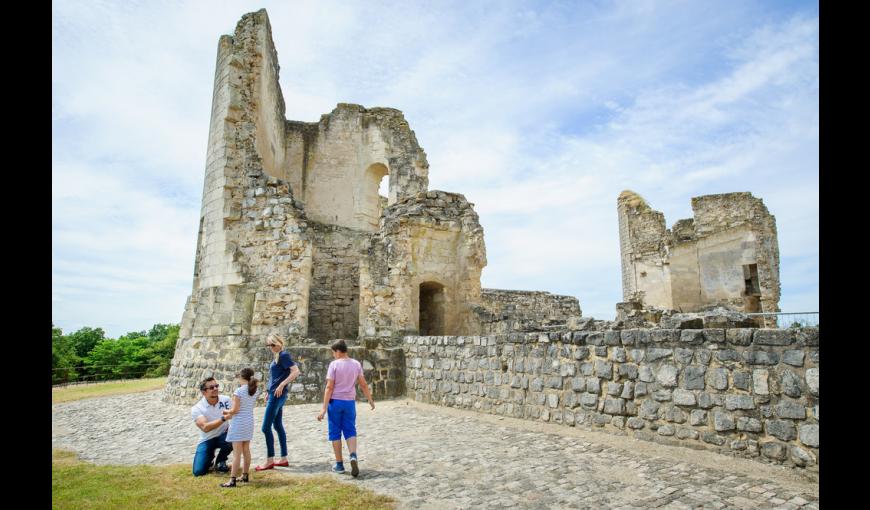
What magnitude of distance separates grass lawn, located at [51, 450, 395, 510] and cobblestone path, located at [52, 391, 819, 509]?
1.11ft

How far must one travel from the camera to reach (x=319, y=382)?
450 inches

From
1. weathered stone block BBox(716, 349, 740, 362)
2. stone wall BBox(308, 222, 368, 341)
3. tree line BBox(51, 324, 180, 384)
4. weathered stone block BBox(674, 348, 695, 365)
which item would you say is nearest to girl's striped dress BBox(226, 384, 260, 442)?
weathered stone block BBox(674, 348, 695, 365)

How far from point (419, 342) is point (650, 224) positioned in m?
15.0

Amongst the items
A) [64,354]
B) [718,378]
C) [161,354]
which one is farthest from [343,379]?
[64,354]

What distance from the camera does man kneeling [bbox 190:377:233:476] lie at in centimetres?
583

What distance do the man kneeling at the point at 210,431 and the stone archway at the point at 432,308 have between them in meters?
9.41

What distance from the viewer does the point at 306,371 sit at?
37.5 feet

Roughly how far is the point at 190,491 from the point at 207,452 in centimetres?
79

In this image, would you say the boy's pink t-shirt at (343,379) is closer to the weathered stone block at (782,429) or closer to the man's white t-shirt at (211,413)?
the man's white t-shirt at (211,413)

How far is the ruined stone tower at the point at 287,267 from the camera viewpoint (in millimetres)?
12820

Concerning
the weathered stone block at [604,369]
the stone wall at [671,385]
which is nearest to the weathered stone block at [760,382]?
the stone wall at [671,385]
